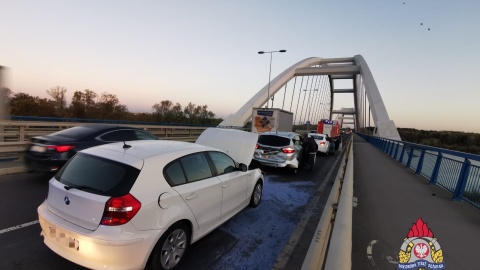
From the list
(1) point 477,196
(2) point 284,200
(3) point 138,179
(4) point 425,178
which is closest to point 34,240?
(3) point 138,179

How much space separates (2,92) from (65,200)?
317 inches

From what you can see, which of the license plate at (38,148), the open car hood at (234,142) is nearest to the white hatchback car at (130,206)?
the open car hood at (234,142)

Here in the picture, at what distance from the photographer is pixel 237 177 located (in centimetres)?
491

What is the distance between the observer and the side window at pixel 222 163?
4492 mm

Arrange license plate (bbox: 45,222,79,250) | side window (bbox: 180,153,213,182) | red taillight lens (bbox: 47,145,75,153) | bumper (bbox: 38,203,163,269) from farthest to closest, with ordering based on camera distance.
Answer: red taillight lens (bbox: 47,145,75,153) < side window (bbox: 180,153,213,182) < license plate (bbox: 45,222,79,250) < bumper (bbox: 38,203,163,269)

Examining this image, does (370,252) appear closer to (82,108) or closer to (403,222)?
(403,222)

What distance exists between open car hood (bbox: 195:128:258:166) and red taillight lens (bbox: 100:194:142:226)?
3702mm

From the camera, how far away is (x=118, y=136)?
25.0 ft

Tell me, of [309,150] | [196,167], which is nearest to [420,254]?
[196,167]

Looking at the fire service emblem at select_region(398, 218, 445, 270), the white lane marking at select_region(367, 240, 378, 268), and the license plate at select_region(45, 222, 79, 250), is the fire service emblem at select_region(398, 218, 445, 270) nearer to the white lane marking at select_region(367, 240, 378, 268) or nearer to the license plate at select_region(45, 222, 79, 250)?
the white lane marking at select_region(367, 240, 378, 268)

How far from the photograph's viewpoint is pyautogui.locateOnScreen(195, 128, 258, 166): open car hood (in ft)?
21.3

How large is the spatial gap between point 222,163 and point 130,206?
202 centimetres

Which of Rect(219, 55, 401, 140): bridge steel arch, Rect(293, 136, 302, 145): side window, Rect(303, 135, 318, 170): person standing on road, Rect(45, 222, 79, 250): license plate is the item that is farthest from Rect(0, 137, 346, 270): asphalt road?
Rect(219, 55, 401, 140): bridge steel arch

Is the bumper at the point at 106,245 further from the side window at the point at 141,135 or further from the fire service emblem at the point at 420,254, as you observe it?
the side window at the point at 141,135
